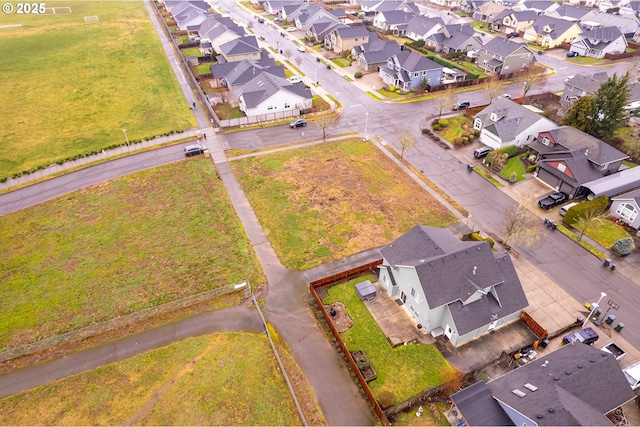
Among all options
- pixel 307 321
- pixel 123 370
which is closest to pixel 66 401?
pixel 123 370

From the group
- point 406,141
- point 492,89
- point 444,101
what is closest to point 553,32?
point 492,89

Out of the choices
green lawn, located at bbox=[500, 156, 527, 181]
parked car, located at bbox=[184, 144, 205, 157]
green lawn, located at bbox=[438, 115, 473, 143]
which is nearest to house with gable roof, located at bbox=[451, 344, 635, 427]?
green lawn, located at bbox=[500, 156, 527, 181]

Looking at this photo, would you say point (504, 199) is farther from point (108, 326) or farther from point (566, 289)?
point (108, 326)

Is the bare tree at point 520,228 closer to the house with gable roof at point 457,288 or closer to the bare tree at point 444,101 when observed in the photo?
the house with gable roof at point 457,288

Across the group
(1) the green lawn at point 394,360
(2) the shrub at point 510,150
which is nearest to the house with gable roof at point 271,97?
(2) the shrub at point 510,150

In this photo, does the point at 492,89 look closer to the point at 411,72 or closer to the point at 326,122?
the point at 411,72

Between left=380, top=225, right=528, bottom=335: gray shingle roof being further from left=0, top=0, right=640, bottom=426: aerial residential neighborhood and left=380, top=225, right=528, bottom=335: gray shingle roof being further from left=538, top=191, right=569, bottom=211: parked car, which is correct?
left=538, top=191, right=569, bottom=211: parked car
